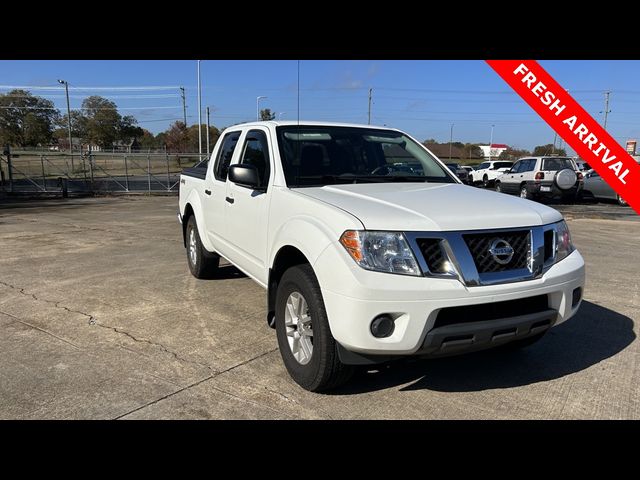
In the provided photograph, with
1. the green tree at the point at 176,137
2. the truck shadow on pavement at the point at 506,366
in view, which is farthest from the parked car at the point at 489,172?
the green tree at the point at 176,137

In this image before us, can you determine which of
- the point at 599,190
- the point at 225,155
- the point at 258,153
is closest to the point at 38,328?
the point at 225,155

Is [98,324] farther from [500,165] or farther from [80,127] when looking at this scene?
[80,127]

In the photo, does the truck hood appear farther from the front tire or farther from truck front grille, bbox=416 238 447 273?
Result: the front tire

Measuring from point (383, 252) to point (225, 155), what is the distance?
3109mm

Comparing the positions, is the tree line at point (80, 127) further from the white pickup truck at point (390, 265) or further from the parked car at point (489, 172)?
the white pickup truck at point (390, 265)

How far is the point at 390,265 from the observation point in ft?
9.05

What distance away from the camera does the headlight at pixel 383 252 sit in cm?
275

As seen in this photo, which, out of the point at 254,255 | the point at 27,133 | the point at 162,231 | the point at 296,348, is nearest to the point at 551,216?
the point at 296,348

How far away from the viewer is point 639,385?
3.45 meters

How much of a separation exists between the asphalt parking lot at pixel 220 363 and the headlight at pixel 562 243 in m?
0.95
